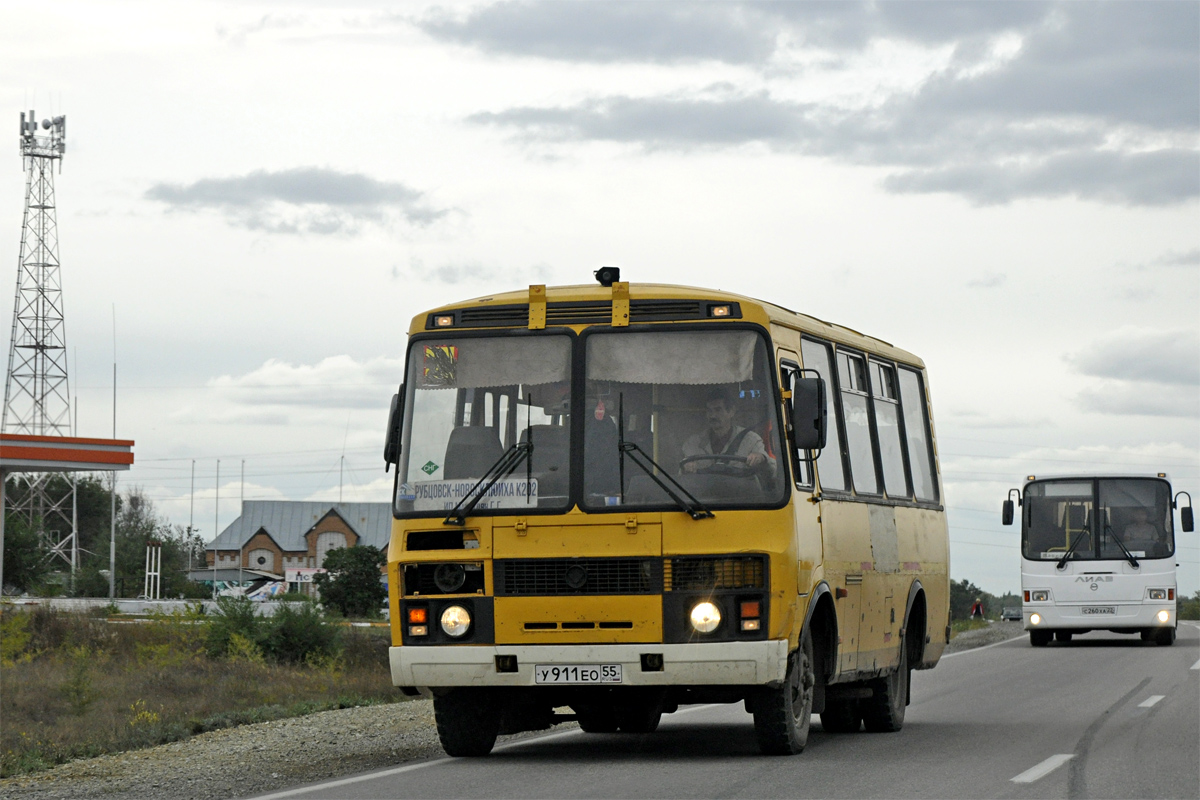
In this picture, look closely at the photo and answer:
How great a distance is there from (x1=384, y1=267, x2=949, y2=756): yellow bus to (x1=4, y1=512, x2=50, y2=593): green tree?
258ft

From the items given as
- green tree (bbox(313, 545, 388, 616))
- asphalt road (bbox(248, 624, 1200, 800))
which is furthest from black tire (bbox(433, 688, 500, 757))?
green tree (bbox(313, 545, 388, 616))

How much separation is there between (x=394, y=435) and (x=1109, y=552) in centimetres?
2418

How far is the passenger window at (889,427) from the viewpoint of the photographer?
14562 mm

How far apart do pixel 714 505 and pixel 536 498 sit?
114 cm

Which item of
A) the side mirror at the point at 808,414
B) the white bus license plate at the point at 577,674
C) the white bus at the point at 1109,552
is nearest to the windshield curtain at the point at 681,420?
the side mirror at the point at 808,414

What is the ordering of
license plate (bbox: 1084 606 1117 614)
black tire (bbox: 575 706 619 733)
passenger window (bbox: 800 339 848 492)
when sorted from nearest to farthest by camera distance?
1. passenger window (bbox: 800 339 848 492)
2. black tire (bbox: 575 706 619 733)
3. license plate (bbox: 1084 606 1117 614)

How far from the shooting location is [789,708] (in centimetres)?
1145

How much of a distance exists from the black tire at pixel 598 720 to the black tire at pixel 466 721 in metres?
0.88

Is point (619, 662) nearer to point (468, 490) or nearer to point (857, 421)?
point (468, 490)

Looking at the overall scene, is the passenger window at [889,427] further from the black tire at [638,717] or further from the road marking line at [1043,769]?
the road marking line at [1043,769]

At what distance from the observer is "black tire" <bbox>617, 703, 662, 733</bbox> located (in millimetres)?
12167

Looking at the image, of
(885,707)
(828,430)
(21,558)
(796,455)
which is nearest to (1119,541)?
(885,707)

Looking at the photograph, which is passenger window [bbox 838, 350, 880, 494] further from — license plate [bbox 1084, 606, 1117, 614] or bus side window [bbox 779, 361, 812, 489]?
license plate [bbox 1084, 606, 1117, 614]

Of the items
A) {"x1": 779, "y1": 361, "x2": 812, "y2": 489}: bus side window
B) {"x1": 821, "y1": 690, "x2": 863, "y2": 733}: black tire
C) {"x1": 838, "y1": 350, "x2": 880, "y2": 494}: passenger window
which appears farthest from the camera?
{"x1": 821, "y1": 690, "x2": 863, "y2": 733}: black tire
